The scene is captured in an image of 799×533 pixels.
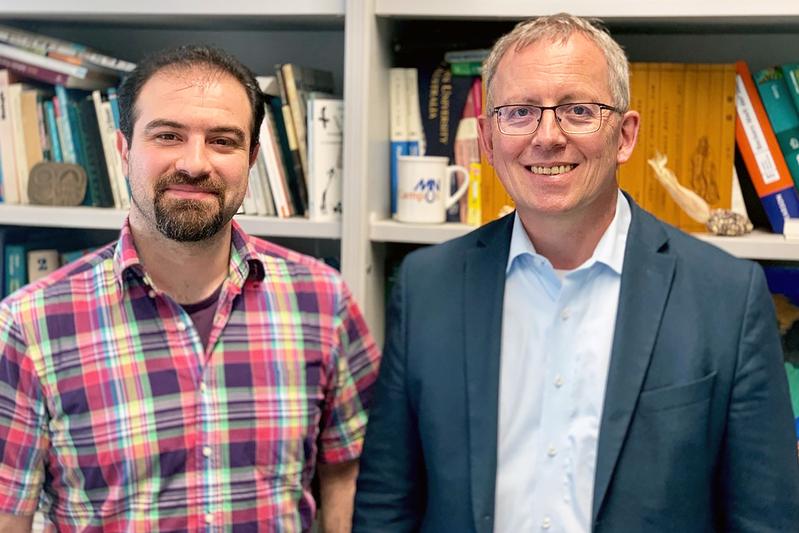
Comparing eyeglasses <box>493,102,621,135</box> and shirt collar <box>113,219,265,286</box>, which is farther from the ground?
eyeglasses <box>493,102,621,135</box>

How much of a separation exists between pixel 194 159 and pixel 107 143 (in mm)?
643

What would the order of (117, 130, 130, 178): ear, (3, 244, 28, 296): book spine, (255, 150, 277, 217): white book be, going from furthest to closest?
1. (3, 244, 28, 296): book spine
2. (255, 150, 277, 217): white book
3. (117, 130, 130, 178): ear

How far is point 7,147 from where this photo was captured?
170 cm

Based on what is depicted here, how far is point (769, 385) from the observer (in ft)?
3.60

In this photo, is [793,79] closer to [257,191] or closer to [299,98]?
[299,98]

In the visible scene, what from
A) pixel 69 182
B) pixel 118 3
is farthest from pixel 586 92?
pixel 69 182

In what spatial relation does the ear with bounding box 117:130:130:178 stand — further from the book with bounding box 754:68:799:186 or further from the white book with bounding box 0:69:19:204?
the book with bounding box 754:68:799:186

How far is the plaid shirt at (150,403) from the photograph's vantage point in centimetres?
119

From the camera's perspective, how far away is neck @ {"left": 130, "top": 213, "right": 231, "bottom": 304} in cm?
122

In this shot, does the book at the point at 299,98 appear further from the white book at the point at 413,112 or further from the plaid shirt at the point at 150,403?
the plaid shirt at the point at 150,403

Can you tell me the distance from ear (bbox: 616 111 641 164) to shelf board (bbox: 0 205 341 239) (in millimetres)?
589

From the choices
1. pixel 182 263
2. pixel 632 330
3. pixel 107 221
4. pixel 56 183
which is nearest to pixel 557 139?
pixel 632 330

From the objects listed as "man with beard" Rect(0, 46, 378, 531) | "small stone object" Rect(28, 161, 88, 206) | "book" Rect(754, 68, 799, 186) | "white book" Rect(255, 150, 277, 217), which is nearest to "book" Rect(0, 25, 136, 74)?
"small stone object" Rect(28, 161, 88, 206)

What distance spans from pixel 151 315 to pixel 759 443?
88 cm
